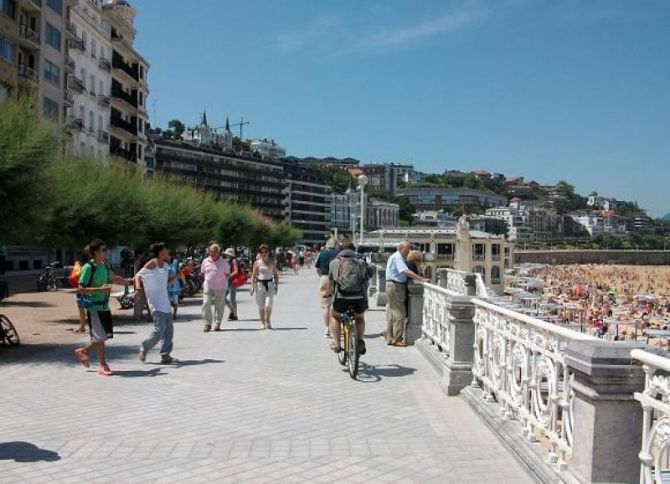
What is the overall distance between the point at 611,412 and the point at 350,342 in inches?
236

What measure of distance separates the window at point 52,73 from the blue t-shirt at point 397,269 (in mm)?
34977

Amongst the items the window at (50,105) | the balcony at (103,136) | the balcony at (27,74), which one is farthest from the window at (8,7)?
the balcony at (103,136)

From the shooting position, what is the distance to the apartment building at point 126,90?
56303 mm

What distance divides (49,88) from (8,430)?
3922 centimetres

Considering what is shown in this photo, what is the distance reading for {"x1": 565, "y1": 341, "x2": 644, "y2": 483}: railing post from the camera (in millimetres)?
4070

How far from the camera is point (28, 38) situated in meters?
38.2

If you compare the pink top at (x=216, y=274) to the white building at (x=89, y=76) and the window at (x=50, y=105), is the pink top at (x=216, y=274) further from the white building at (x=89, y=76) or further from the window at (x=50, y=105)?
the white building at (x=89, y=76)

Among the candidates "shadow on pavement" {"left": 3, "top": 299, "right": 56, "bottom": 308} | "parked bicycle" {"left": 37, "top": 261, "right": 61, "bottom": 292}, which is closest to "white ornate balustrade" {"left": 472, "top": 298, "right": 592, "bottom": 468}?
"shadow on pavement" {"left": 3, "top": 299, "right": 56, "bottom": 308}

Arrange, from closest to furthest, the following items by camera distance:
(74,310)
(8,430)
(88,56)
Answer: (8,430), (74,310), (88,56)

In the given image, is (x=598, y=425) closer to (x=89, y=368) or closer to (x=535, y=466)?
(x=535, y=466)

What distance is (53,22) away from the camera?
41906 mm

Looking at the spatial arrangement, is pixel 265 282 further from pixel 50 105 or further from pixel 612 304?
pixel 612 304

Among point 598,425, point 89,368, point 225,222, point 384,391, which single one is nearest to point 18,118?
point 89,368

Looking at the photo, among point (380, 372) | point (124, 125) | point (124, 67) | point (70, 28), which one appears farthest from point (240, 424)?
point (124, 67)
